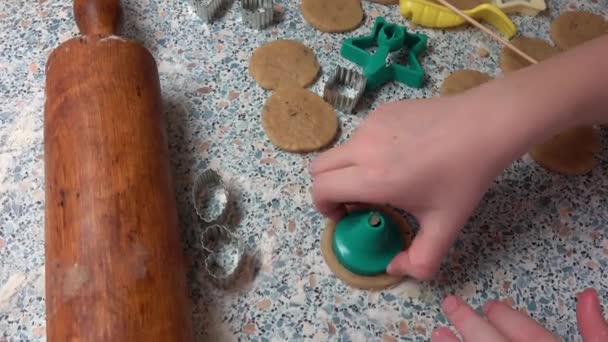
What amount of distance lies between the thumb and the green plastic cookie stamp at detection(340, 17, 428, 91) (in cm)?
24

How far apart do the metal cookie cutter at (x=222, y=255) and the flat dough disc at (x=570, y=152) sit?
1.21ft

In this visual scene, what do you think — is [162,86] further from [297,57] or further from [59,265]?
[59,265]

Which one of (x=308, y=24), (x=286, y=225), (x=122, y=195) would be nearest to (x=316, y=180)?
(x=286, y=225)

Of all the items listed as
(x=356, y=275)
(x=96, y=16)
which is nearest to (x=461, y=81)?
(x=356, y=275)

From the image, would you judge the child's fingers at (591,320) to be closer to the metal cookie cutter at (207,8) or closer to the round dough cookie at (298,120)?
the round dough cookie at (298,120)

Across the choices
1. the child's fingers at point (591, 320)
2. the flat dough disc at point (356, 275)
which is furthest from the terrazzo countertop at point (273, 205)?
the child's fingers at point (591, 320)

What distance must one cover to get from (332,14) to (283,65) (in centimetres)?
11

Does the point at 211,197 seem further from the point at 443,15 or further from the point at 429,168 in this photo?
the point at 443,15

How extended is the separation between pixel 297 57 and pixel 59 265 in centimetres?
39

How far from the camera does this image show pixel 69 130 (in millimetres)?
573

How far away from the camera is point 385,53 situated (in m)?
0.74

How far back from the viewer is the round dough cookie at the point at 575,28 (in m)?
0.80

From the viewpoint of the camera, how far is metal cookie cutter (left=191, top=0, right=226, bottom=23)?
0.78m

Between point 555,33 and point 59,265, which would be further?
point 555,33
